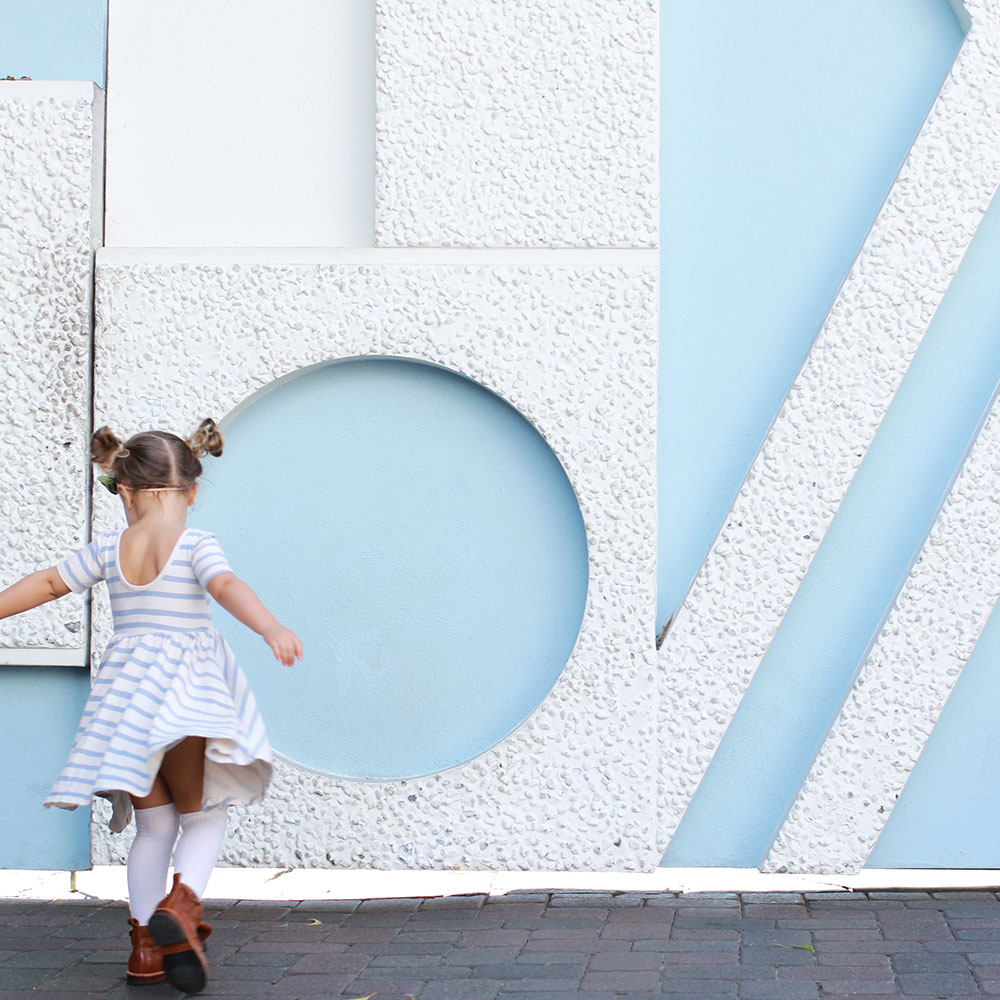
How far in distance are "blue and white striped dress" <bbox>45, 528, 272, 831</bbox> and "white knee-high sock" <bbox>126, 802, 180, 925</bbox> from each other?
0.36ft

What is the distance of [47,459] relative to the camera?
3.90m

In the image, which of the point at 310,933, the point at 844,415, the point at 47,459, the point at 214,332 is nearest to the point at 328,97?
the point at 214,332

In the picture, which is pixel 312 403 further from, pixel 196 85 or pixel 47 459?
pixel 196 85

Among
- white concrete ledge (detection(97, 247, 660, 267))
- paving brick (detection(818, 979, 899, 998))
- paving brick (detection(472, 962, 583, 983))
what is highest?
white concrete ledge (detection(97, 247, 660, 267))

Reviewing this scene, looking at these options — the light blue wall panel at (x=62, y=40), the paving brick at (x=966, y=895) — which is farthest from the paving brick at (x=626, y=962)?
the light blue wall panel at (x=62, y=40)

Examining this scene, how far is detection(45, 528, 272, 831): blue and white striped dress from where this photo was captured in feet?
9.16

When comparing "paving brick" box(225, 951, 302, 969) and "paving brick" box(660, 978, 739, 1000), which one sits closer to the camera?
"paving brick" box(660, 978, 739, 1000)

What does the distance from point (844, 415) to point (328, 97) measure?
6.65ft

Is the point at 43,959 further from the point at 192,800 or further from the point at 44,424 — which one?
the point at 44,424

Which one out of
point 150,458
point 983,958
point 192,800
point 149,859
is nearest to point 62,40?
point 150,458

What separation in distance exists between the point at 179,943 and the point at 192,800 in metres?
0.38

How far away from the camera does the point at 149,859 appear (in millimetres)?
2887

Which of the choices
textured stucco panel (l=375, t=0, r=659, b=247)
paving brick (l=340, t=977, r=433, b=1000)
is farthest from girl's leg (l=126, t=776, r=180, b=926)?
textured stucco panel (l=375, t=0, r=659, b=247)

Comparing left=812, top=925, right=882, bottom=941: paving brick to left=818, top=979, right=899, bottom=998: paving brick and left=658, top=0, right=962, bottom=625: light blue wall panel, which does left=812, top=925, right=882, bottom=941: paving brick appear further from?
left=658, top=0, right=962, bottom=625: light blue wall panel
